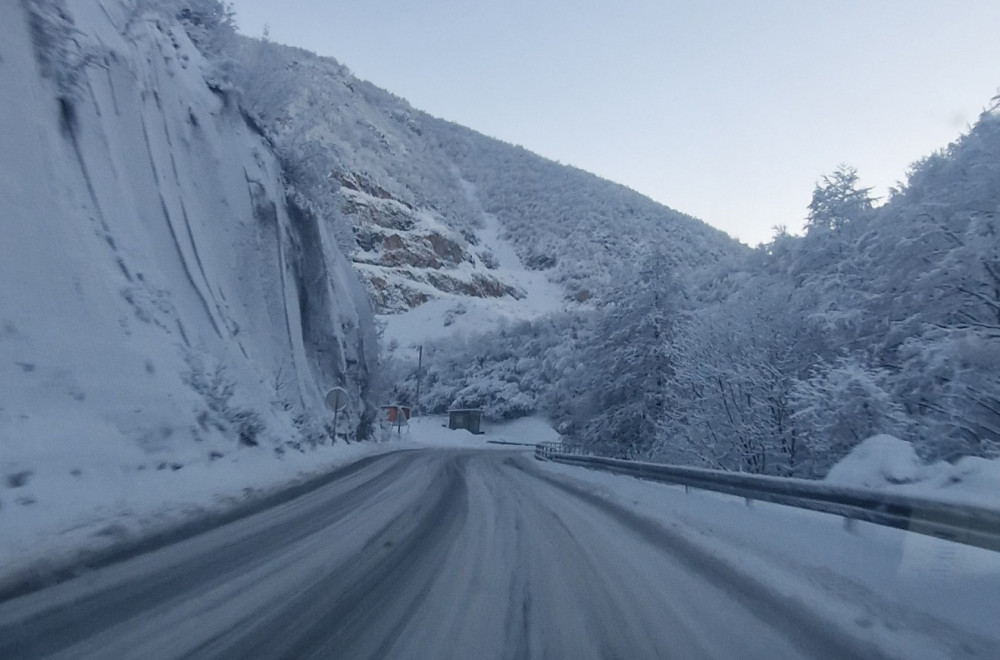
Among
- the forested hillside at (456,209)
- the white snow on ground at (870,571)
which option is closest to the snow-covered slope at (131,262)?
the white snow on ground at (870,571)

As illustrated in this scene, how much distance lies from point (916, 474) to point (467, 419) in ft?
190

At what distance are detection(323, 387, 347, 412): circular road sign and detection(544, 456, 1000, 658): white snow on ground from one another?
1417 cm

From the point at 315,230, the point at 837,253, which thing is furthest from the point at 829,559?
the point at 837,253

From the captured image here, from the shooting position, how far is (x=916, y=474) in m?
7.83

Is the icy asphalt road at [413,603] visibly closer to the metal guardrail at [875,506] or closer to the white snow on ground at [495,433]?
the metal guardrail at [875,506]

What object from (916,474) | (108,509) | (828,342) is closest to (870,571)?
(916,474)

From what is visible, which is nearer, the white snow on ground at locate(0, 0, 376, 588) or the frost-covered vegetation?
the white snow on ground at locate(0, 0, 376, 588)

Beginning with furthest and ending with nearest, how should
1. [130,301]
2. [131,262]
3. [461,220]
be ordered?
[461,220] < [131,262] < [130,301]

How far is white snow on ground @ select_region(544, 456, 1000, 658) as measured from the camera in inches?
177

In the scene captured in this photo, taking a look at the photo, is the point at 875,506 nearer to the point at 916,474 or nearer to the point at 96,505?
the point at 916,474

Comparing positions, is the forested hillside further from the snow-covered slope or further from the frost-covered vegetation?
the snow-covered slope

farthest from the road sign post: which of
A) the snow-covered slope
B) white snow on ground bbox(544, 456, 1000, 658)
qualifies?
white snow on ground bbox(544, 456, 1000, 658)

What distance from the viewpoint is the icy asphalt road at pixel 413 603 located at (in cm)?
386

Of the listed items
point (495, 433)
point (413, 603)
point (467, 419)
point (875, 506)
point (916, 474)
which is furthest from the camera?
point (495, 433)
